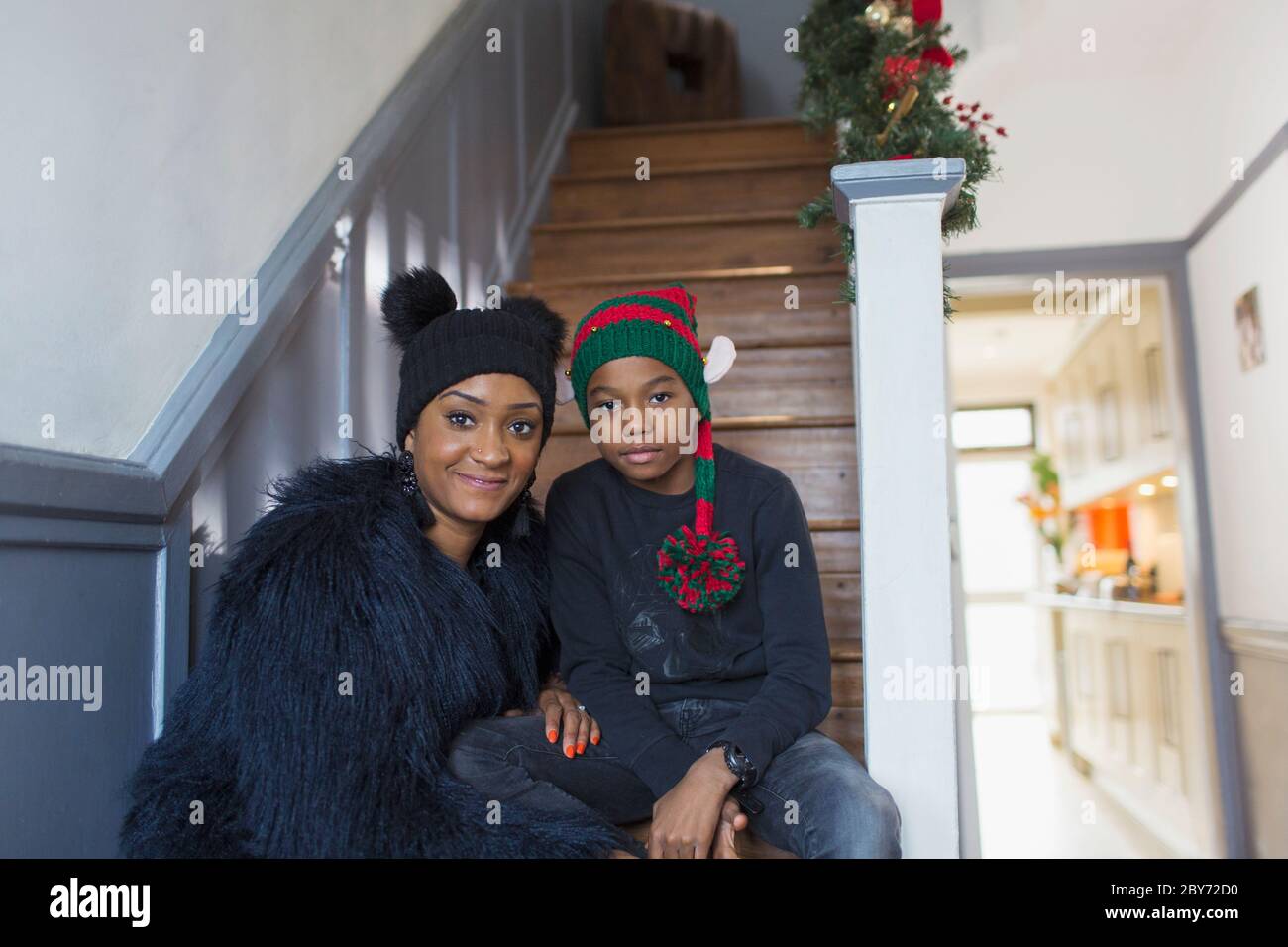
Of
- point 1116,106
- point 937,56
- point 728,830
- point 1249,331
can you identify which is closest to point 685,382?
point 728,830

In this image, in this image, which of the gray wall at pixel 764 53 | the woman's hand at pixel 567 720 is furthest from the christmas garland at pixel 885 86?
the gray wall at pixel 764 53

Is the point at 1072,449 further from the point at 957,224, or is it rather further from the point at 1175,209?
the point at 957,224

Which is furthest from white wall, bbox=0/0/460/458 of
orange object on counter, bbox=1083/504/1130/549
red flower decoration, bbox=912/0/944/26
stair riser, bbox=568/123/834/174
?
orange object on counter, bbox=1083/504/1130/549

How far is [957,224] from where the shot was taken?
5.86 feet

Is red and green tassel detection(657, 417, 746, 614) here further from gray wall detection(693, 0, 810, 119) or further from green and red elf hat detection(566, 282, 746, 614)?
gray wall detection(693, 0, 810, 119)

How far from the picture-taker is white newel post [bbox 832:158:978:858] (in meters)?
1.25

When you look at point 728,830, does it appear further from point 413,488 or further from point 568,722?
point 413,488

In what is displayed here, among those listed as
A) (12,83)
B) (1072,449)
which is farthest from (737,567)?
(1072,449)

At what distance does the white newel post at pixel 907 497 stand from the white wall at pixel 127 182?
943mm

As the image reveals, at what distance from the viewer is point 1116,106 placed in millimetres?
3010

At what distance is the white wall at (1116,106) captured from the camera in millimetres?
2633

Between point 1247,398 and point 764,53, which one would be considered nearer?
point 1247,398

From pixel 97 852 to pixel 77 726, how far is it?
17cm

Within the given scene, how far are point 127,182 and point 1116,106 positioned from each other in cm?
268
